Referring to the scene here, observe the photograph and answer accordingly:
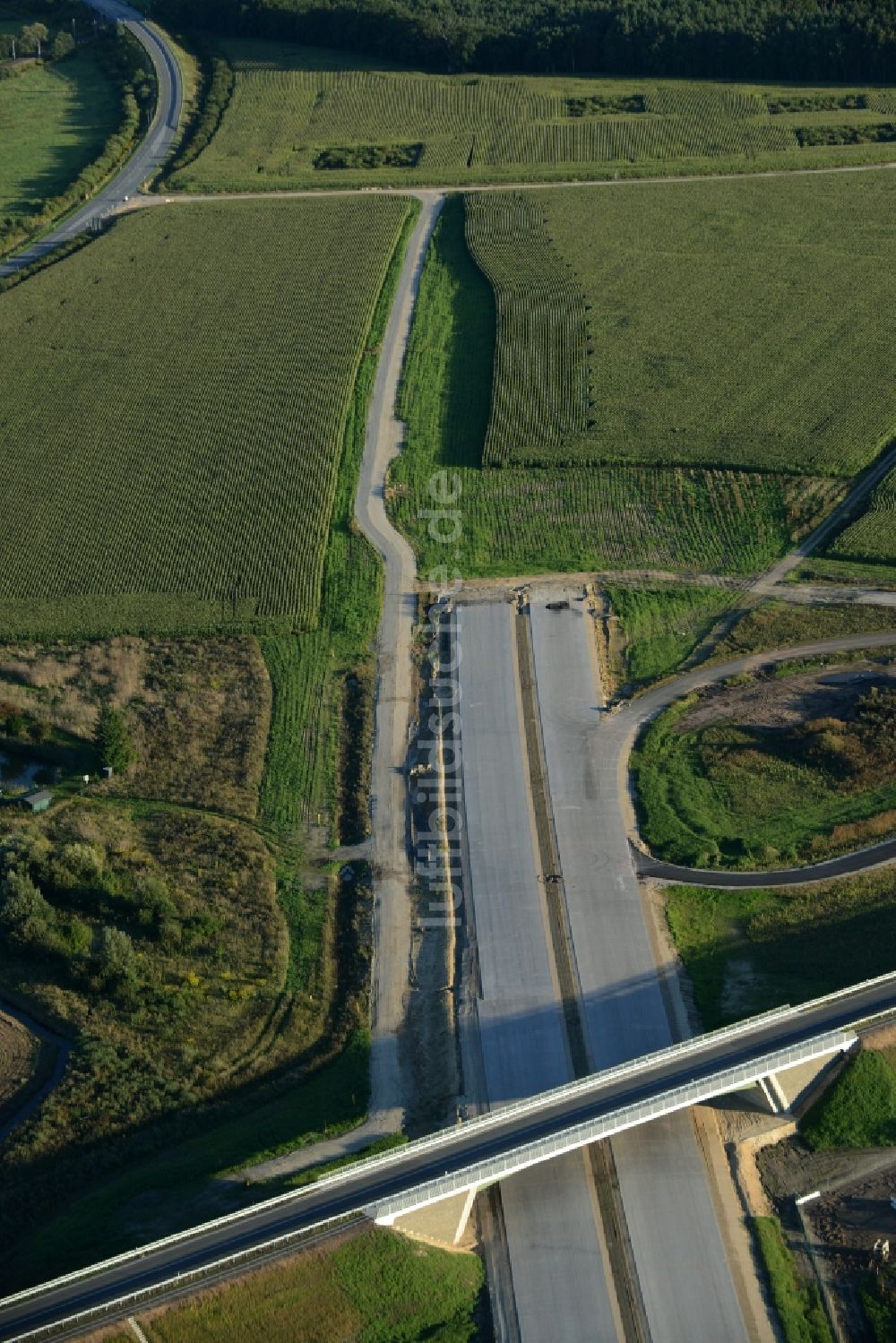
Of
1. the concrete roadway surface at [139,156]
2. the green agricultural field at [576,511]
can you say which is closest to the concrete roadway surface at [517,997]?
the green agricultural field at [576,511]

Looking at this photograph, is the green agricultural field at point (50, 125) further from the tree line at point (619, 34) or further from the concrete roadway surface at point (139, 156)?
the tree line at point (619, 34)

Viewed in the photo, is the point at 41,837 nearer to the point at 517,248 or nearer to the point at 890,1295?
the point at 890,1295

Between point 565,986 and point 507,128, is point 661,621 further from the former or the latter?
point 507,128

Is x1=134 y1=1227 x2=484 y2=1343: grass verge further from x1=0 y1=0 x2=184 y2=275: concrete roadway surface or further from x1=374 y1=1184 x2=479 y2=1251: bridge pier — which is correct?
x1=0 y1=0 x2=184 y2=275: concrete roadway surface

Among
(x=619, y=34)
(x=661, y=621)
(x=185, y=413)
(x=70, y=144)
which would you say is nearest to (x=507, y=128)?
(x=619, y=34)

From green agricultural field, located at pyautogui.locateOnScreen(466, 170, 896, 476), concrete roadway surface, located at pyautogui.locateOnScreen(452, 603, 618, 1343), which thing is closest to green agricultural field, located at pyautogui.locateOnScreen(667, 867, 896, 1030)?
concrete roadway surface, located at pyautogui.locateOnScreen(452, 603, 618, 1343)
